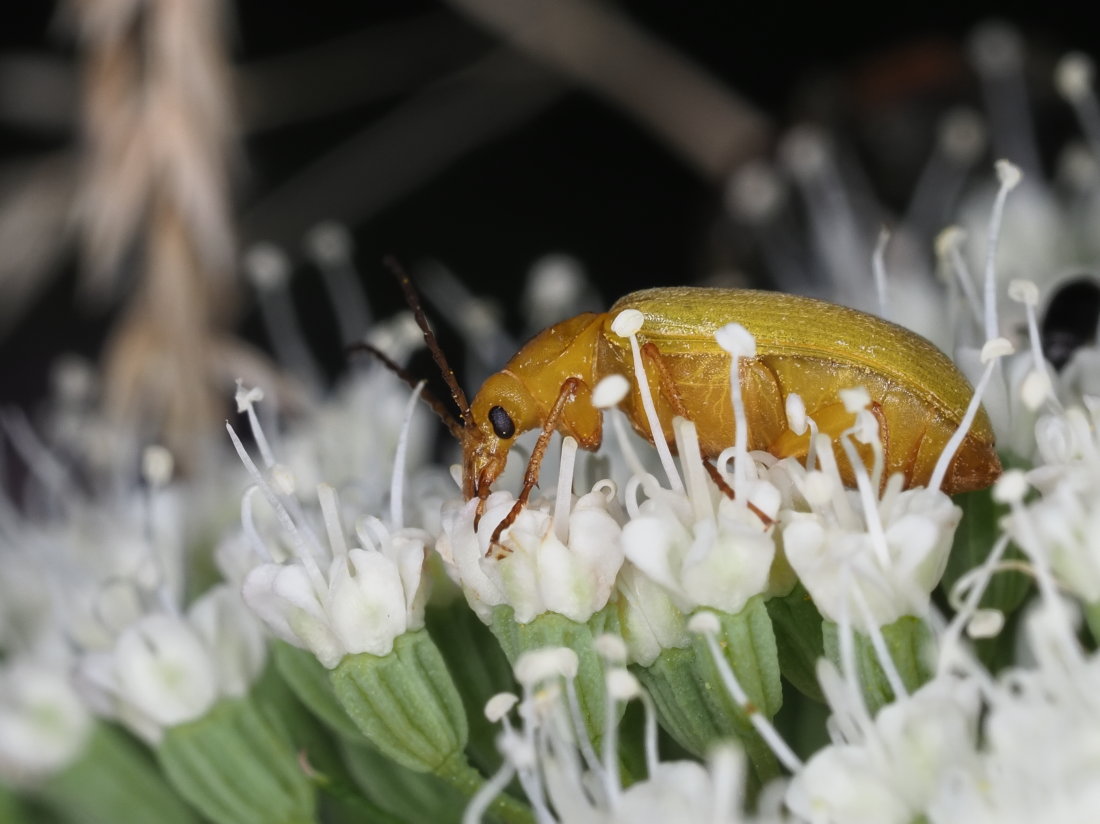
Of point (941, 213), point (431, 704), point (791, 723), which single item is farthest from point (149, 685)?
point (941, 213)

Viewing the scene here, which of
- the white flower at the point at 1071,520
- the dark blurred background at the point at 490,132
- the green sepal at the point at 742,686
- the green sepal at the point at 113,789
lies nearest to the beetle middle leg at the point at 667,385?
the green sepal at the point at 742,686

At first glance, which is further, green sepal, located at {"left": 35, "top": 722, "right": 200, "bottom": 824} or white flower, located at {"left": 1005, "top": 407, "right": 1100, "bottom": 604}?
green sepal, located at {"left": 35, "top": 722, "right": 200, "bottom": 824}

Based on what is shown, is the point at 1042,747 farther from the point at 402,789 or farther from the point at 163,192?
the point at 163,192

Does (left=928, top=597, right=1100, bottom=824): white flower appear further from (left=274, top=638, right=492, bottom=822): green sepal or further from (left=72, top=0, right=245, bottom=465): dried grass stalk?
(left=72, top=0, right=245, bottom=465): dried grass stalk

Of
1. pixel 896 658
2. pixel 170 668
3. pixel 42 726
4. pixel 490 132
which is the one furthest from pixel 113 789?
pixel 490 132

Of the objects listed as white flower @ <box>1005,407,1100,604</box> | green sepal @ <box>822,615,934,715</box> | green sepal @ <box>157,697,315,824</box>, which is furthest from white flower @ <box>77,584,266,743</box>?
white flower @ <box>1005,407,1100,604</box>

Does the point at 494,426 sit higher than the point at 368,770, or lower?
higher

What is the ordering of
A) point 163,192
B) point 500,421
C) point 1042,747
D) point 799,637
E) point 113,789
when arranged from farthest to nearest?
point 163,192 < point 113,789 < point 500,421 < point 799,637 < point 1042,747

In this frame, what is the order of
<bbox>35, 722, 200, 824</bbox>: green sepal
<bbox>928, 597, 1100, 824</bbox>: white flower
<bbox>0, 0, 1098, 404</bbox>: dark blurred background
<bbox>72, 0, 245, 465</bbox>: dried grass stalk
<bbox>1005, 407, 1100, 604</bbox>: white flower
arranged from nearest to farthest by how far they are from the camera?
<bbox>928, 597, 1100, 824</bbox>: white flower, <bbox>1005, 407, 1100, 604</bbox>: white flower, <bbox>35, 722, 200, 824</bbox>: green sepal, <bbox>72, 0, 245, 465</bbox>: dried grass stalk, <bbox>0, 0, 1098, 404</bbox>: dark blurred background
